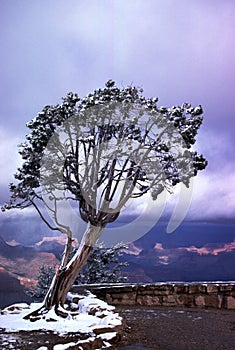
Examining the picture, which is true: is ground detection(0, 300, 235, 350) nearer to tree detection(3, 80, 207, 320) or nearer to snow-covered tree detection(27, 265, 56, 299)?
tree detection(3, 80, 207, 320)

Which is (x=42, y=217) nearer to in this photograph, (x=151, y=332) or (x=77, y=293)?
(x=77, y=293)

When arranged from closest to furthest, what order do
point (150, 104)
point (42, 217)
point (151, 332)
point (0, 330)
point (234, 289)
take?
point (0, 330)
point (151, 332)
point (42, 217)
point (150, 104)
point (234, 289)

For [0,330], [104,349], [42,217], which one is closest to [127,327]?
[104,349]

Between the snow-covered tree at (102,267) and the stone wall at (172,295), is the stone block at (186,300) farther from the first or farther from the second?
the snow-covered tree at (102,267)

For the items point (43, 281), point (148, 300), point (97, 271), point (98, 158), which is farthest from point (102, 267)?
point (98, 158)

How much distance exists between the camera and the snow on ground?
504 cm

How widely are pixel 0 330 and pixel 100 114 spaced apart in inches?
175

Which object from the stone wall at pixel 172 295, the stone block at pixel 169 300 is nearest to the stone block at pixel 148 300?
the stone wall at pixel 172 295

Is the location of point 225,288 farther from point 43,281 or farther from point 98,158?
point 43,281

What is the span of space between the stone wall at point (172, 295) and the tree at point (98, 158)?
6.97ft

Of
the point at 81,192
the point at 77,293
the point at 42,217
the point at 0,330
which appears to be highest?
the point at 81,192

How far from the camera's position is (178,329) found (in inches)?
243

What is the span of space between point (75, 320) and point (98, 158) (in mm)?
3201

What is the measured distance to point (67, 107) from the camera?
7539 mm
